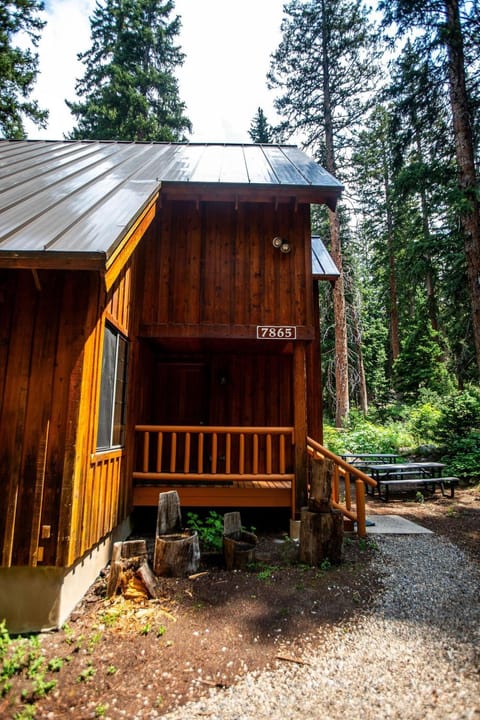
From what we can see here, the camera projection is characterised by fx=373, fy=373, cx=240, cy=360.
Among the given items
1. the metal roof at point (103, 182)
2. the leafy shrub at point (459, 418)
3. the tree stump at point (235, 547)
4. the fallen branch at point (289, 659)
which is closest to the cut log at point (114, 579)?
the tree stump at point (235, 547)

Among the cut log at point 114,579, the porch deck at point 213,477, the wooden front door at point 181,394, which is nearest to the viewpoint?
the cut log at point 114,579

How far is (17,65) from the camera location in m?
13.0

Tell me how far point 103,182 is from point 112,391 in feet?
10.4

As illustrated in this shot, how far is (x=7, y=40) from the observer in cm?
1291

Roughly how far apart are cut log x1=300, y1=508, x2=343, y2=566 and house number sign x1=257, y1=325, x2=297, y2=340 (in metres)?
2.60

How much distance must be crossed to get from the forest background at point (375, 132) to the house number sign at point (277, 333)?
20.1 ft

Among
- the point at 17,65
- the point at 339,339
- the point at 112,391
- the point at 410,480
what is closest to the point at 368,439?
the point at 339,339

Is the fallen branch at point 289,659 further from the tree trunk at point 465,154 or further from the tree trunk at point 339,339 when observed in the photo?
the tree trunk at point 339,339

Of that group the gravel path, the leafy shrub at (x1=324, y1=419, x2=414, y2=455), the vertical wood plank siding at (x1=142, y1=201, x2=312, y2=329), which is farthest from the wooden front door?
the leafy shrub at (x1=324, y1=419, x2=414, y2=455)

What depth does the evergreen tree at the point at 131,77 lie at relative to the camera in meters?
16.9

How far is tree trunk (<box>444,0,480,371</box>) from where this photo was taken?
920cm

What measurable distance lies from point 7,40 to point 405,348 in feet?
65.3

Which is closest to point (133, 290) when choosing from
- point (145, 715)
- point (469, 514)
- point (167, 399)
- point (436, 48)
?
point (167, 399)

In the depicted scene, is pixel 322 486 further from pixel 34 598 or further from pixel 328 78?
pixel 328 78
